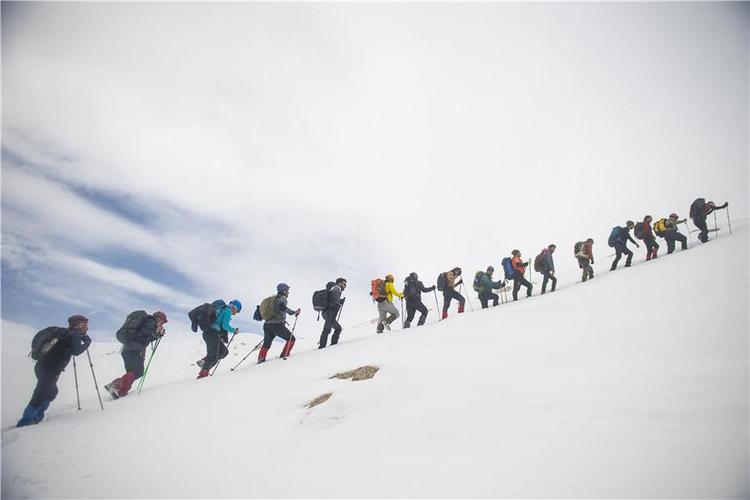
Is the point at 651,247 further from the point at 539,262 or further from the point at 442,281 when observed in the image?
the point at 442,281

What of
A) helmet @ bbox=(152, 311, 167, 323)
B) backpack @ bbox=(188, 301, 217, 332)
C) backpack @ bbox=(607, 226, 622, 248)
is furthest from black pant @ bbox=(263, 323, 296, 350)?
backpack @ bbox=(607, 226, 622, 248)

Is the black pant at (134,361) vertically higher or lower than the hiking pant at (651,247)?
lower

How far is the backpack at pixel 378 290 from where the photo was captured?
1159 cm

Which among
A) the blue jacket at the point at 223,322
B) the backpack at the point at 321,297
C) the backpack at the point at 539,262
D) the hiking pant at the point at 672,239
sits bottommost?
the blue jacket at the point at 223,322

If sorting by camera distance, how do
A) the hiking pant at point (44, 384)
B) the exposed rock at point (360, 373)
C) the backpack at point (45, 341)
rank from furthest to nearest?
the backpack at point (45, 341)
the exposed rock at point (360, 373)
the hiking pant at point (44, 384)

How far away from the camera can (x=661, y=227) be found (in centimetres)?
1298

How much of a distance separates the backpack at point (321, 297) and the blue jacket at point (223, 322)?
2.70 meters

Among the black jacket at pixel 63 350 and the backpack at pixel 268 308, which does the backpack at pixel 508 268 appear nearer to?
the backpack at pixel 268 308

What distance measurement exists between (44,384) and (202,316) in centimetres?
357

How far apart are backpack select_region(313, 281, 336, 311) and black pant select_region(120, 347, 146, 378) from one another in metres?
4.94

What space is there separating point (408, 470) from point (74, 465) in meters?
4.88

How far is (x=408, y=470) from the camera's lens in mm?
3395

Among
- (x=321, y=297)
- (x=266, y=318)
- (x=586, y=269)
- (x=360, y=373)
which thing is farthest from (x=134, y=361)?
(x=586, y=269)

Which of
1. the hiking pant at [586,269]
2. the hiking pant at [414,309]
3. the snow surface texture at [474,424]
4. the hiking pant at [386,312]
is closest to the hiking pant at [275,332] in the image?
the snow surface texture at [474,424]
